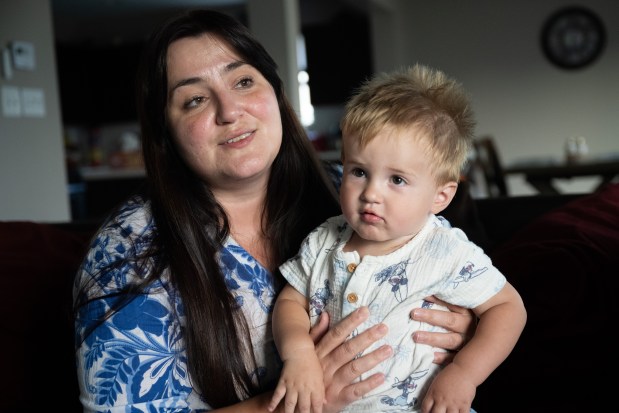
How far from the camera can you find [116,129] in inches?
371

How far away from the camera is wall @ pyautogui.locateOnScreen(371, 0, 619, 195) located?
27.4 ft

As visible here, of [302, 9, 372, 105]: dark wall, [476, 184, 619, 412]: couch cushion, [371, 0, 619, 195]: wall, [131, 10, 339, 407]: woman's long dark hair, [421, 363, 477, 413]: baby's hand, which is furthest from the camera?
[302, 9, 372, 105]: dark wall

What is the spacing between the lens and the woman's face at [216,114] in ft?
4.42

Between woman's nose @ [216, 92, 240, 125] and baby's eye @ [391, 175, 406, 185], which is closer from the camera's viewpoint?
baby's eye @ [391, 175, 406, 185]

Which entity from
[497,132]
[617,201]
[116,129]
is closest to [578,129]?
[497,132]

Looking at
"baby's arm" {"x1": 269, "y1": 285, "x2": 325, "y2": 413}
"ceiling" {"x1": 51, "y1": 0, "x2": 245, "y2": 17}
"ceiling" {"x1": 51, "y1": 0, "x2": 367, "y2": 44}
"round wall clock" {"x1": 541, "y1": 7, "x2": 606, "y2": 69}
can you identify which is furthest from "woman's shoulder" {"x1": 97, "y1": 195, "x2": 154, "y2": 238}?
"round wall clock" {"x1": 541, "y1": 7, "x2": 606, "y2": 69}

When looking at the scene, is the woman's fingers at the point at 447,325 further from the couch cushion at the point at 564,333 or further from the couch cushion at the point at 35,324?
the couch cushion at the point at 35,324

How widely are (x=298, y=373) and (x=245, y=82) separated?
626mm

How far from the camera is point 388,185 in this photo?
1.16 m

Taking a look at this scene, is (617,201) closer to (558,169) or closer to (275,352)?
(275,352)

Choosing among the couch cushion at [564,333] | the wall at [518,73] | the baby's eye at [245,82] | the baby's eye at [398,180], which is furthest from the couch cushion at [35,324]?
the wall at [518,73]

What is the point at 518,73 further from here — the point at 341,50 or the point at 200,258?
the point at 200,258

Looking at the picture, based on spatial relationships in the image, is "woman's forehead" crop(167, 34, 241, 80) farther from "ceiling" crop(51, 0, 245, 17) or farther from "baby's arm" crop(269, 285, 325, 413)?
"ceiling" crop(51, 0, 245, 17)

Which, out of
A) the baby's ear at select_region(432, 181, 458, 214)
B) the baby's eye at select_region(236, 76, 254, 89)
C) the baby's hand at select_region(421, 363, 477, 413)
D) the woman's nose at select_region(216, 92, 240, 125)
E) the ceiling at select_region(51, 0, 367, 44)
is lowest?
the baby's hand at select_region(421, 363, 477, 413)
